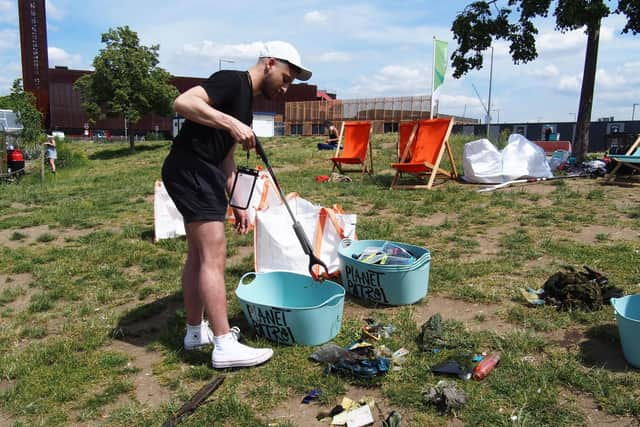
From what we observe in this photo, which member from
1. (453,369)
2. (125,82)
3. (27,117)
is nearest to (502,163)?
(453,369)

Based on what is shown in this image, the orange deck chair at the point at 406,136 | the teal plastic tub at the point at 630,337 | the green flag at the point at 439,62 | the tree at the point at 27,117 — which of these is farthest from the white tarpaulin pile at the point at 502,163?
the tree at the point at 27,117

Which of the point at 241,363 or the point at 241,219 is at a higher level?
the point at 241,219

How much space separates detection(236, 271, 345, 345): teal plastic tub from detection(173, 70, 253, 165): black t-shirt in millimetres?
847

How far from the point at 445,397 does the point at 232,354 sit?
1.14m

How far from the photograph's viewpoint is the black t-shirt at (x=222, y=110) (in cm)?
244

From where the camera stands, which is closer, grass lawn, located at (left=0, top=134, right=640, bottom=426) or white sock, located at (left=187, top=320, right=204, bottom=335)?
grass lawn, located at (left=0, top=134, right=640, bottom=426)

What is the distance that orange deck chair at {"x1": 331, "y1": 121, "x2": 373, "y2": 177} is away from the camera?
10820 millimetres

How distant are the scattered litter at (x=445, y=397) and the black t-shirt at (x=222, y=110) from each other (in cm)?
162

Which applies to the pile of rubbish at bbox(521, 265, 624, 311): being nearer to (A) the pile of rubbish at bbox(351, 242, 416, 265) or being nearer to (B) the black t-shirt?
(A) the pile of rubbish at bbox(351, 242, 416, 265)

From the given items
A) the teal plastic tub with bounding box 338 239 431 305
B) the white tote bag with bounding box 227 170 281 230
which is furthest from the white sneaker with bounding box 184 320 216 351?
the white tote bag with bounding box 227 170 281 230

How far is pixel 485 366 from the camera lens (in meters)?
2.46

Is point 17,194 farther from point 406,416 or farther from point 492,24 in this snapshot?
point 492,24

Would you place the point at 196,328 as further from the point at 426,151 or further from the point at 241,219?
the point at 426,151

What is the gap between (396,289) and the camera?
3.34 m
